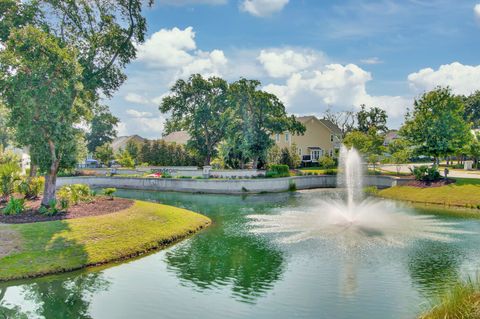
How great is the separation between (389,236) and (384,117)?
97.1 m

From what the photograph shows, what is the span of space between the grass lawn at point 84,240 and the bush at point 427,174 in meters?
34.4

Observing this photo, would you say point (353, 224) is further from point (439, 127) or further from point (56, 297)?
point (439, 127)

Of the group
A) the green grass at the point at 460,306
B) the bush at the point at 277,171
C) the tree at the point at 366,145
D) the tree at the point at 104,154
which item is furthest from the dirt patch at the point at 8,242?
the tree at the point at 104,154

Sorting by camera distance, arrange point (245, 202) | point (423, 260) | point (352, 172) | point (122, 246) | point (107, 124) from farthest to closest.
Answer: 1. point (107, 124)
2. point (352, 172)
3. point (245, 202)
4. point (122, 246)
5. point (423, 260)

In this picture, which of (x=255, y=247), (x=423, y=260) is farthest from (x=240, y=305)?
(x=423, y=260)

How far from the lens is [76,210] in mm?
27703

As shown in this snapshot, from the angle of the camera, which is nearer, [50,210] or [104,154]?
[50,210]

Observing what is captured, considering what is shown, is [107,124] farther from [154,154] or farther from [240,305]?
[240,305]

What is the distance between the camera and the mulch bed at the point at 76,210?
2453 cm

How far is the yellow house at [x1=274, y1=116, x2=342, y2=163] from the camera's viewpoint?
86750 millimetres

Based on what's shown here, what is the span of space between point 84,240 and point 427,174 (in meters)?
43.3

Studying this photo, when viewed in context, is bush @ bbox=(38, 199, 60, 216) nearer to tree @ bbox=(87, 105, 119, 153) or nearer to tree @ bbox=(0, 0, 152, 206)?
tree @ bbox=(0, 0, 152, 206)

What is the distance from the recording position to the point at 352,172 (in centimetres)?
6762

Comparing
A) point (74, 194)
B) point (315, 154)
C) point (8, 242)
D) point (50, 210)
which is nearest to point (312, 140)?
point (315, 154)
